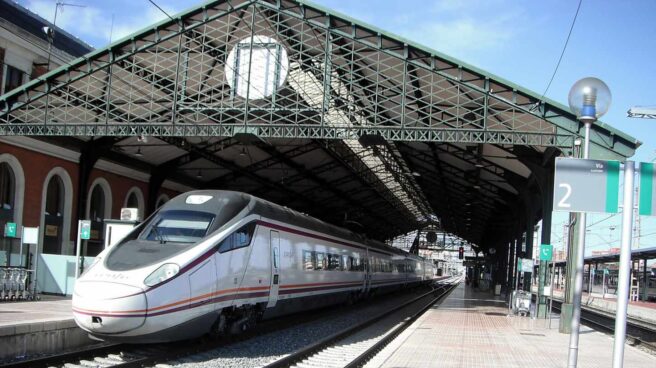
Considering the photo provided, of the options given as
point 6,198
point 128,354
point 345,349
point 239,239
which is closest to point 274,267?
point 239,239

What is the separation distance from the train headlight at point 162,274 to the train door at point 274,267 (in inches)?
164

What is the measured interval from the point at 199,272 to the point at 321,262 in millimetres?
8917

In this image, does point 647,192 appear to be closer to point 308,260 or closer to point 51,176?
point 308,260

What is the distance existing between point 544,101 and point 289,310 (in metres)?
10.5

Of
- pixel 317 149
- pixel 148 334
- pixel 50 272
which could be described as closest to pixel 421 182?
pixel 317 149

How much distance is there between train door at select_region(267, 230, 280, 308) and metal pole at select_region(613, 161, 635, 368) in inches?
368

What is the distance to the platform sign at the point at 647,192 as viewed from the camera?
261 inches

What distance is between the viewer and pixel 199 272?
452 inches

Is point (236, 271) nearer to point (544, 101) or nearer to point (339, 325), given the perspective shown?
point (339, 325)

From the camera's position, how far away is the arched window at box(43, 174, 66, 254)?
27286mm

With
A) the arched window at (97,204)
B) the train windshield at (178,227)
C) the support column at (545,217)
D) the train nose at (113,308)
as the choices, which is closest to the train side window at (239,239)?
the train windshield at (178,227)

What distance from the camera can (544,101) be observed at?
67.6 ft

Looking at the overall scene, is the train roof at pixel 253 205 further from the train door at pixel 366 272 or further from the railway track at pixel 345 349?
the train door at pixel 366 272

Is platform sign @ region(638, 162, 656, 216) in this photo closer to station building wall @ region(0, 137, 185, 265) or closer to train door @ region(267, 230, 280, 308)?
train door @ region(267, 230, 280, 308)
